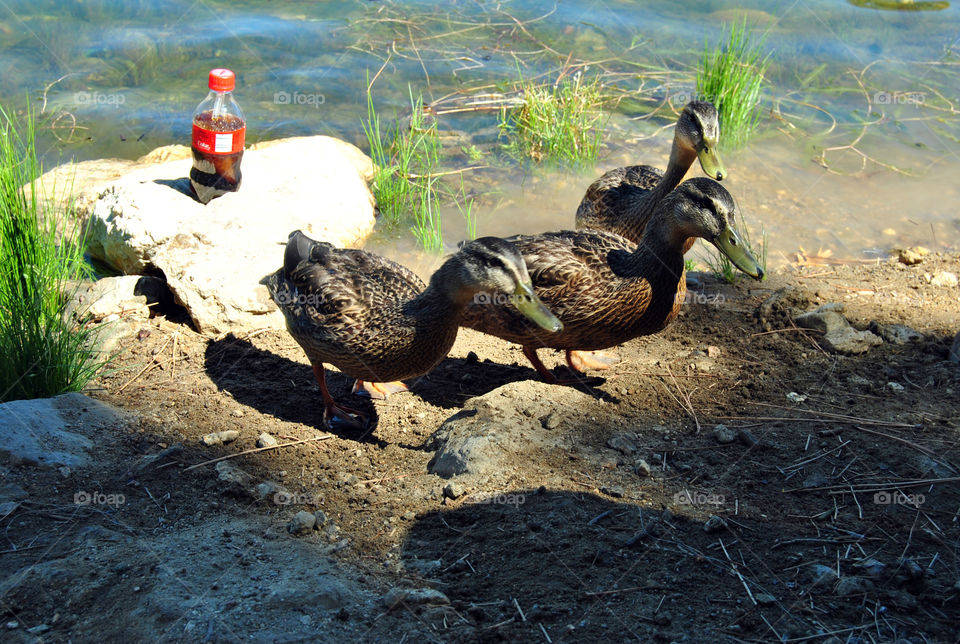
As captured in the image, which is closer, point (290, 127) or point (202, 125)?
point (202, 125)

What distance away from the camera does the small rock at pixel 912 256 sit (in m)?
5.98

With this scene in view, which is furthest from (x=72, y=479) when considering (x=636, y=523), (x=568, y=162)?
(x=568, y=162)

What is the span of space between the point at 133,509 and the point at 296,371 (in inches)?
69.8

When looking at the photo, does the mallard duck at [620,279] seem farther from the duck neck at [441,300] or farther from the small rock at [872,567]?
the small rock at [872,567]

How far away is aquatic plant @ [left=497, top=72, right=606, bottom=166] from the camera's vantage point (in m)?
7.35

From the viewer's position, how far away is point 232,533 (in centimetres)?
299

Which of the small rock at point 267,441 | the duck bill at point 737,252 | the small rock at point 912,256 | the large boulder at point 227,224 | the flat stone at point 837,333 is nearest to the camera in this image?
the small rock at point 267,441

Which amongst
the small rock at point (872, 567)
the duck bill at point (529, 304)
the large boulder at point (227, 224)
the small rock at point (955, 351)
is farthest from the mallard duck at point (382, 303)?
the small rock at point (955, 351)

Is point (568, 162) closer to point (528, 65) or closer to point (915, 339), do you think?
point (528, 65)

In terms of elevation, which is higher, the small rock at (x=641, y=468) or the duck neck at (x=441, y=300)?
the duck neck at (x=441, y=300)
